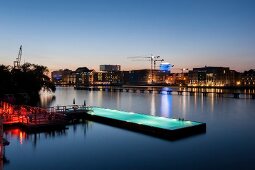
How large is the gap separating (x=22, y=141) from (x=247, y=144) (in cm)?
2291

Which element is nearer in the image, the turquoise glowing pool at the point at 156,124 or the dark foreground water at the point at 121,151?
the dark foreground water at the point at 121,151

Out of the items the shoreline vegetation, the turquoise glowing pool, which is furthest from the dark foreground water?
the shoreline vegetation

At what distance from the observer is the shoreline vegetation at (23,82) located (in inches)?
2955

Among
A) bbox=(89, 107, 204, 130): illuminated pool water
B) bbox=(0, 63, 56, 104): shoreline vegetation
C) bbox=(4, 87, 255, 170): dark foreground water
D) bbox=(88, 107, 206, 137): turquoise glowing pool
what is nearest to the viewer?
bbox=(4, 87, 255, 170): dark foreground water

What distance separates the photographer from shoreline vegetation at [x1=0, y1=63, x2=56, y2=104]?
246 feet

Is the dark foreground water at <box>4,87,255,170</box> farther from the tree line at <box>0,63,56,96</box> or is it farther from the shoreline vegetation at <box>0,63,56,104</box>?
the tree line at <box>0,63,56,96</box>

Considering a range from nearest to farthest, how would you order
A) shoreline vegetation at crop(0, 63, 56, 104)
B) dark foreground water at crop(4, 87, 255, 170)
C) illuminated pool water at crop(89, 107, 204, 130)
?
dark foreground water at crop(4, 87, 255, 170) → illuminated pool water at crop(89, 107, 204, 130) → shoreline vegetation at crop(0, 63, 56, 104)

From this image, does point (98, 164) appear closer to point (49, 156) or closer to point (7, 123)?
point (49, 156)

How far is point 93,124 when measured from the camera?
38.3 meters

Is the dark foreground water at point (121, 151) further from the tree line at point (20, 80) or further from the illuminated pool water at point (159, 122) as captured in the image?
the tree line at point (20, 80)

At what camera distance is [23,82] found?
89.8m

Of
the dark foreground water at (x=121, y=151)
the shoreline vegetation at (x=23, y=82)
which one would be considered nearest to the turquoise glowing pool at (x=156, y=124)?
the dark foreground water at (x=121, y=151)

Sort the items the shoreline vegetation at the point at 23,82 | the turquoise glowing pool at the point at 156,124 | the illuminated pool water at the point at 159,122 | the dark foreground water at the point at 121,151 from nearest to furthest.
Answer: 1. the dark foreground water at the point at 121,151
2. the turquoise glowing pool at the point at 156,124
3. the illuminated pool water at the point at 159,122
4. the shoreline vegetation at the point at 23,82

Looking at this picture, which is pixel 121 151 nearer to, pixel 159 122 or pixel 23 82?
pixel 159 122
